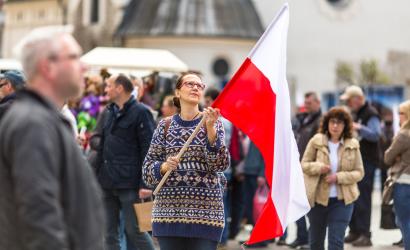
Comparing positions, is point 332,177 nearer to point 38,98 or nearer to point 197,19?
point 38,98

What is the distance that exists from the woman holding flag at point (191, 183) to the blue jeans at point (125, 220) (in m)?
1.94

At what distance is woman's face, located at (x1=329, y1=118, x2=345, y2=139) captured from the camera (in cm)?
1111

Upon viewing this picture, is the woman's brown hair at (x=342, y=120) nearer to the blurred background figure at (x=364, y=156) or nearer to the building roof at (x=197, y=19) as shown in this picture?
the blurred background figure at (x=364, y=156)

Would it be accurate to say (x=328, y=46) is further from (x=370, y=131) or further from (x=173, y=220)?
(x=173, y=220)

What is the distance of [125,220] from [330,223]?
195 centimetres

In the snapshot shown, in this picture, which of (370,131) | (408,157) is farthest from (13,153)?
(370,131)

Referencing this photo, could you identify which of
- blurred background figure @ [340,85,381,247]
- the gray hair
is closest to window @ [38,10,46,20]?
blurred background figure @ [340,85,381,247]

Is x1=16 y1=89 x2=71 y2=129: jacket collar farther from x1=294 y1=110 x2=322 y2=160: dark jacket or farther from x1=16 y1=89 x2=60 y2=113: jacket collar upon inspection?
x1=294 y1=110 x2=322 y2=160: dark jacket

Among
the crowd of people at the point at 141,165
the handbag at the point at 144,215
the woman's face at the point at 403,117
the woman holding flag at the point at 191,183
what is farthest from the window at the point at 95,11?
the woman holding flag at the point at 191,183

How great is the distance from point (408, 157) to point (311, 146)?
111 cm

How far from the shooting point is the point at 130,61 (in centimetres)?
1873

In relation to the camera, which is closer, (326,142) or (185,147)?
(185,147)

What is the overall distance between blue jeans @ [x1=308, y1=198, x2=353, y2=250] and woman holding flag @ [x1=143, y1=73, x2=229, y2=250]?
2.73 metres

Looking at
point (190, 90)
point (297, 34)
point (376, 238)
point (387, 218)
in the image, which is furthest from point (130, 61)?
Answer: point (297, 34)
